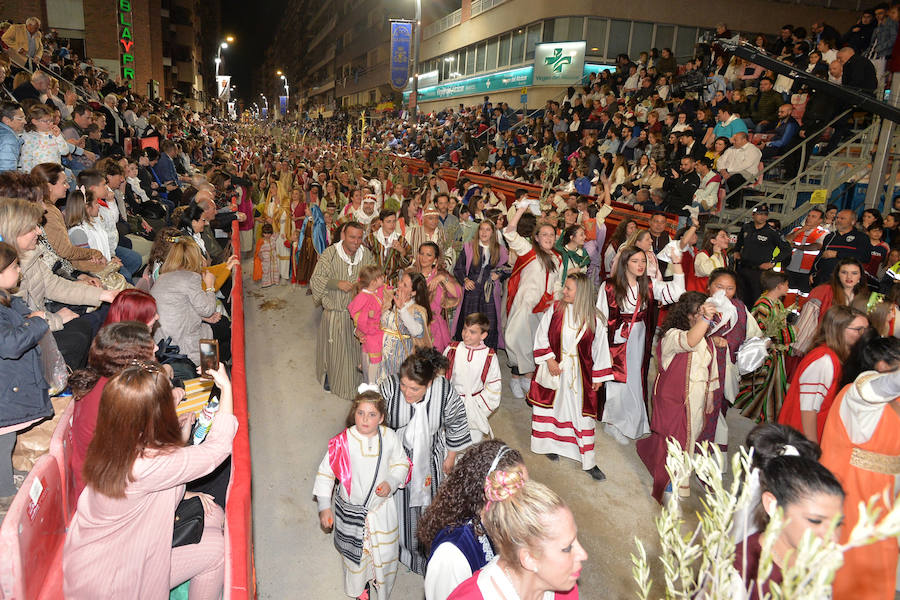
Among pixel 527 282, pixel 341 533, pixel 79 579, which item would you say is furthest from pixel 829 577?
pixel 527 282

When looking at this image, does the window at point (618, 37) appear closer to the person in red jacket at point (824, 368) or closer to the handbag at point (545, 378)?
the handbag at point (545, 378)

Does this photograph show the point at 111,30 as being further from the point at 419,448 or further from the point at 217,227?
the point at 419,448

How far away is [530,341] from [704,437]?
2260mm

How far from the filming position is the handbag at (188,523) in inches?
112

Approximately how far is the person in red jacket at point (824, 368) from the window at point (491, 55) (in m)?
27.7

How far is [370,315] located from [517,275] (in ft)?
7.15

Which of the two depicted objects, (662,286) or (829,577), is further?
(662,286)

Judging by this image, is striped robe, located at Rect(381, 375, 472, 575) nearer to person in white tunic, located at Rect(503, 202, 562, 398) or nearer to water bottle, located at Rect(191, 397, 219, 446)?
water bottle, located at Rect(191, 397, 219, 446)

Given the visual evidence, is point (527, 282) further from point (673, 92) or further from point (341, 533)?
point (673, 92)

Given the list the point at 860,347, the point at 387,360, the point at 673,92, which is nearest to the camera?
the point at 860,347

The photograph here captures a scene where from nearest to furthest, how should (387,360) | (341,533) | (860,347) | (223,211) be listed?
(341,533), (860,347), (387,360), (223,211)

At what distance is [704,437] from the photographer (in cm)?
502

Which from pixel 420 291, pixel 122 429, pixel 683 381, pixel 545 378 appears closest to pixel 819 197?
pixel 683 381

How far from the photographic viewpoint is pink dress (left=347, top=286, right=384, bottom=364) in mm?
5551
